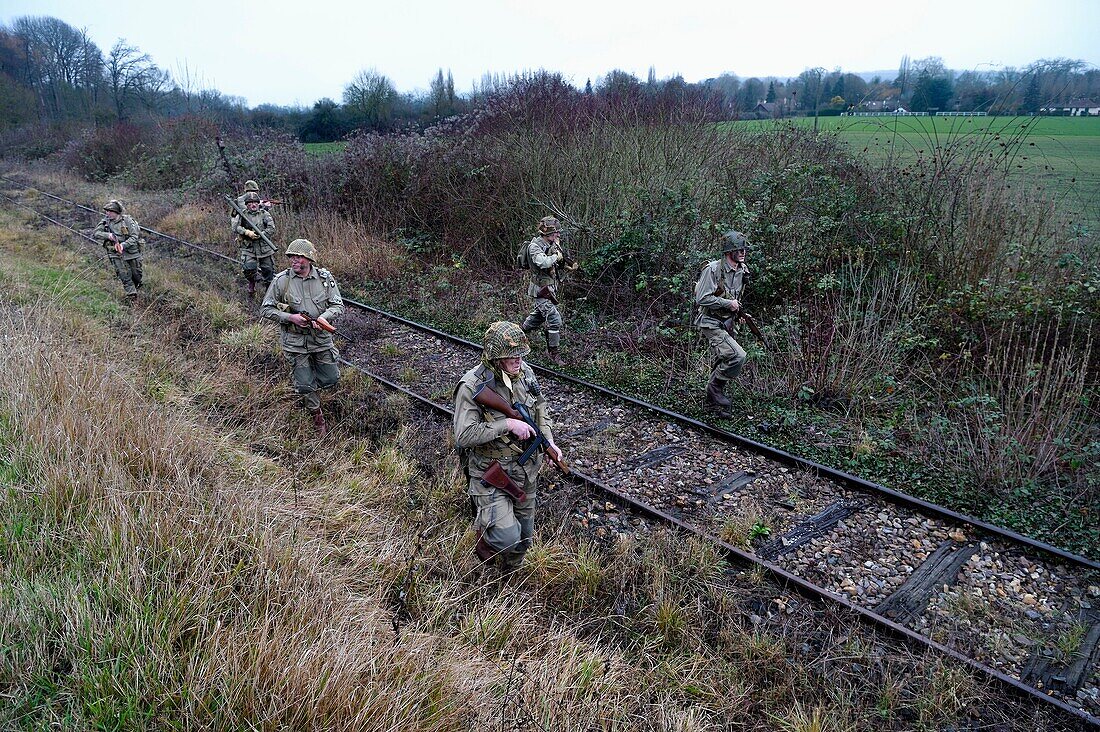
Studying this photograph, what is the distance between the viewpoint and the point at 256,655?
3148mm

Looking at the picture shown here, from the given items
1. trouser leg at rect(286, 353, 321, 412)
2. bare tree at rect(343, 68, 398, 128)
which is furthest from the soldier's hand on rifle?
bare tree at rect(343, 68, 398, 128)

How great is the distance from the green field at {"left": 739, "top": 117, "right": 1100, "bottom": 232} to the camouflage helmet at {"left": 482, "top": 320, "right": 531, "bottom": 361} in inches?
322

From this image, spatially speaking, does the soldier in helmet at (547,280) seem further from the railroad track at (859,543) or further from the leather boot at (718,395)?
the leather boot at (718,395)

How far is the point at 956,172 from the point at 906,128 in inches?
49.2

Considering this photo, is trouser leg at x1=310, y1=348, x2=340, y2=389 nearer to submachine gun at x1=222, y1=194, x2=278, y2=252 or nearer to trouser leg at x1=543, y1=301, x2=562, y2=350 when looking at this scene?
trouser leg at x1=543, y1=301, x2=562, y2=350

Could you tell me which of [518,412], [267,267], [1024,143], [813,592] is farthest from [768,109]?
[518,412]

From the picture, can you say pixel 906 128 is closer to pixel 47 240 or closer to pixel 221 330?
pixel 221 330

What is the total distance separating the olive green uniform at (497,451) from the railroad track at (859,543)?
51.4 inches

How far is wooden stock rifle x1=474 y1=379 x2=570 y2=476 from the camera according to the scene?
15.0 ft

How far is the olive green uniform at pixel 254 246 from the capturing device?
12148mm

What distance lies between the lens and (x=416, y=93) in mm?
26281

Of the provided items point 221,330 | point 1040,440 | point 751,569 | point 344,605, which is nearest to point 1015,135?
point 1040,440

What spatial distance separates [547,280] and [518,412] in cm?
510

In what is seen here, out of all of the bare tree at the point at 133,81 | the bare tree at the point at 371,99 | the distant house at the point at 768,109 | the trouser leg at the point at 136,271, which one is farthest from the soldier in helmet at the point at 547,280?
the bare tree at the point at 133,81
